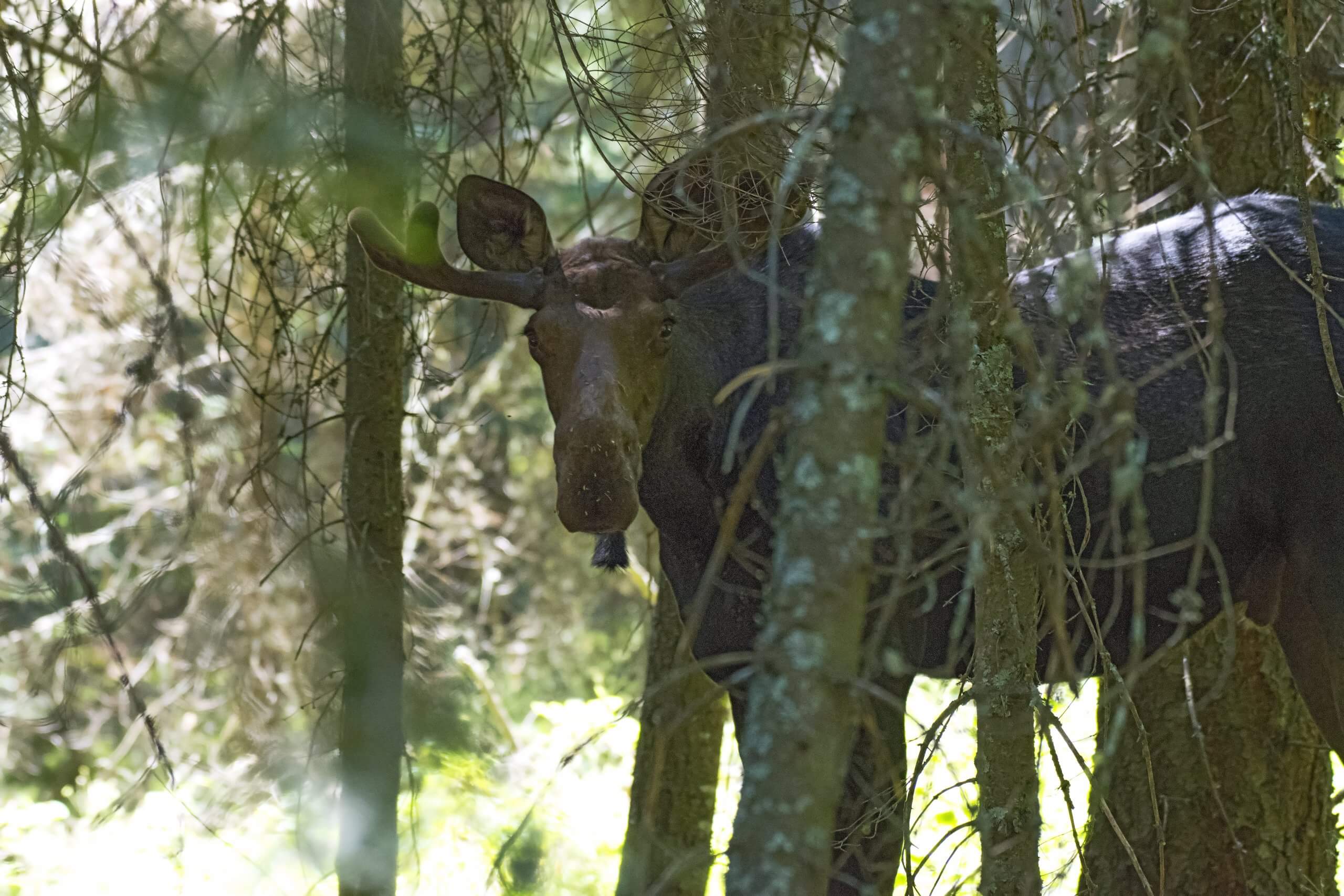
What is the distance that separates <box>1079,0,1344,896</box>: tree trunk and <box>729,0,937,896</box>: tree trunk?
10.2 feet

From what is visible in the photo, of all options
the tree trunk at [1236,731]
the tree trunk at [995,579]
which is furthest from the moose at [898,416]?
the tree trunk at [995,579]

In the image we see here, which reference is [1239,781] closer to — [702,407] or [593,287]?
[702,407]

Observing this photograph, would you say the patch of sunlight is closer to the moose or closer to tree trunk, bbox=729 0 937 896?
the moose

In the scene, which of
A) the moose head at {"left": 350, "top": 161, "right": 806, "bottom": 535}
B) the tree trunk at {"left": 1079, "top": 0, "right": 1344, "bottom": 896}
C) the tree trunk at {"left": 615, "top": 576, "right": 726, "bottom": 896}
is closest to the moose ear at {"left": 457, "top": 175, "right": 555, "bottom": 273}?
the moose head at {"left": 350, "top": 161, "right": 806, "bottom": 535}

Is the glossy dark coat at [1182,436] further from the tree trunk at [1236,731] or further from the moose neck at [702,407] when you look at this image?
the tree trunk at [1236,731]

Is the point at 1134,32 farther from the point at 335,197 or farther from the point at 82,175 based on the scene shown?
the point at 82,175

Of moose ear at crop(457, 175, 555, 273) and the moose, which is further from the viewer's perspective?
moose ear at crop(457, 175, 555, 273)

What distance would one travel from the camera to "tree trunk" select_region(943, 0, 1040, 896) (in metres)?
2.47

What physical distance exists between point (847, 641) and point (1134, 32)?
4.22 m

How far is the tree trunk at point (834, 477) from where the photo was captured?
5.57 feet

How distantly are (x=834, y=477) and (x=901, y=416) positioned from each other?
255 centimetres

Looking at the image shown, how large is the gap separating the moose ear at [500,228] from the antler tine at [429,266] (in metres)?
0.12

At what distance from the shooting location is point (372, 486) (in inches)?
177

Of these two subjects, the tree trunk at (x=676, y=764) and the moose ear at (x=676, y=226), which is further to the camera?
the tree trunk at (x=676, y=764)
